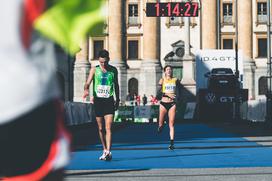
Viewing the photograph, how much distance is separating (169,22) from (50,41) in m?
81.1

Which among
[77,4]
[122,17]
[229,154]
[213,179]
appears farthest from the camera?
[122,17]

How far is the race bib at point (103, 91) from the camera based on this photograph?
14031 mm

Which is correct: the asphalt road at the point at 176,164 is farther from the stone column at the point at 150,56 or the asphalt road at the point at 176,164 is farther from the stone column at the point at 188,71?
the stone column at the point at 150,56

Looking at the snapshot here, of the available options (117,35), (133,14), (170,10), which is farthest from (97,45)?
(170,10)

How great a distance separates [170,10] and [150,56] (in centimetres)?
4378

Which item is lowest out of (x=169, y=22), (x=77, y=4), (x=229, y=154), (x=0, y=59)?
(x=229, y=154)

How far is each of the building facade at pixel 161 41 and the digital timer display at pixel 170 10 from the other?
130 ft

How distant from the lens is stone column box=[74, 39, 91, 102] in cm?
8081

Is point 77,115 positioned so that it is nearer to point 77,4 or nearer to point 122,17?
point 77,4

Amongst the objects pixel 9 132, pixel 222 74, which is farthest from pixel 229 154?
pixel 222 74

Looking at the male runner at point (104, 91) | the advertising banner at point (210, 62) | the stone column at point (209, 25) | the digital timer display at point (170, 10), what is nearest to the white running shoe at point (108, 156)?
the male runner at point (104, 91)

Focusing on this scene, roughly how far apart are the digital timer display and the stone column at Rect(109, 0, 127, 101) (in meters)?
43.0

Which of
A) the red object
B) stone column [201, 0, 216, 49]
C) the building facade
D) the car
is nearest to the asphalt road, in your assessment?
the red object

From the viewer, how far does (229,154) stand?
653 inches
